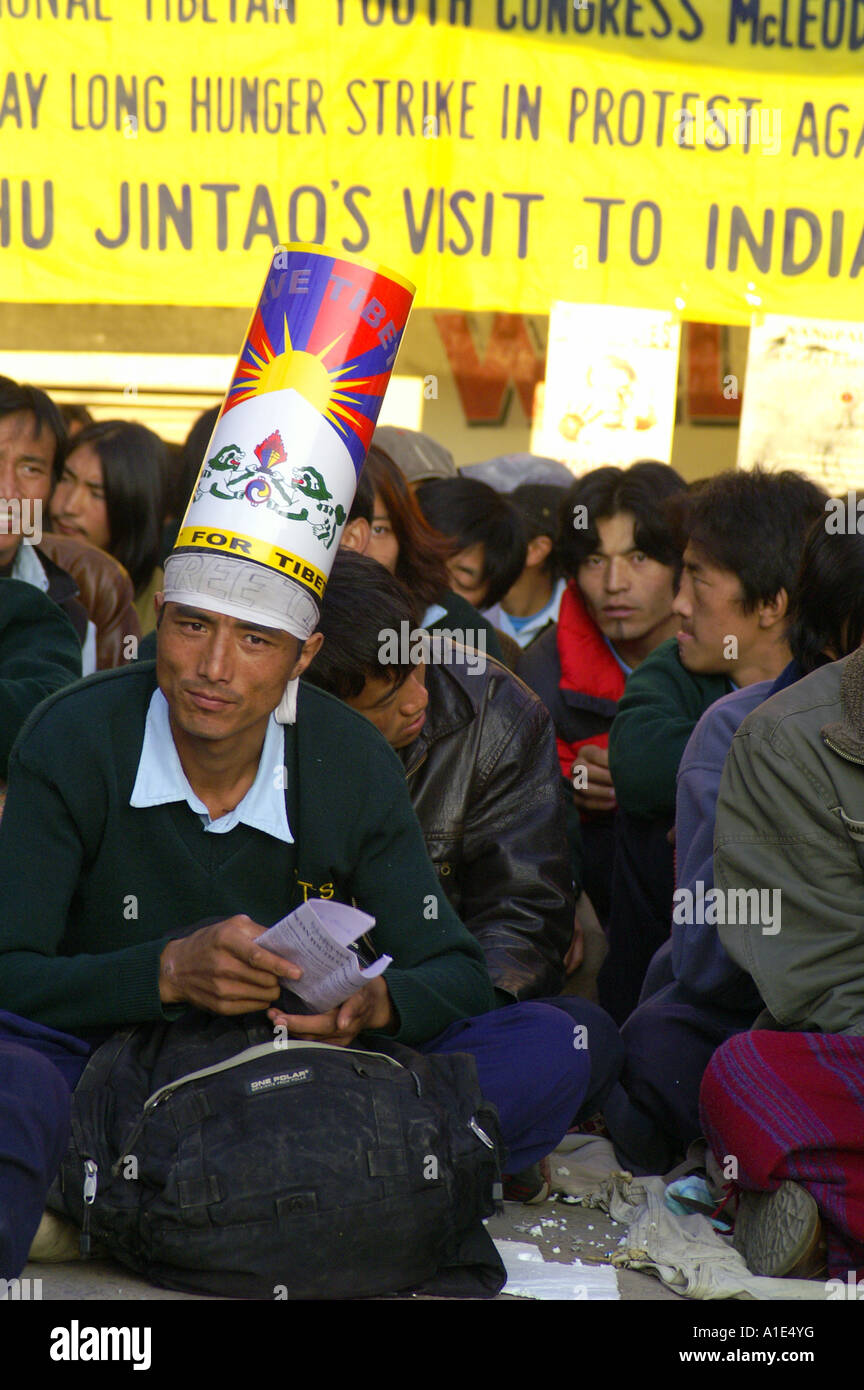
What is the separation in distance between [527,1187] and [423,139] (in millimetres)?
3493

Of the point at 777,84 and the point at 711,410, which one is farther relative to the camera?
the point at 711,410

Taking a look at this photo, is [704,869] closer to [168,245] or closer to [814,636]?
[814,636]

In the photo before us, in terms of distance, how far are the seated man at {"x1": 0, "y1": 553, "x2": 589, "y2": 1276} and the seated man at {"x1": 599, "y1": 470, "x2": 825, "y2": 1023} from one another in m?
1.13

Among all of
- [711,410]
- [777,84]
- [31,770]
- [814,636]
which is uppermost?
[777,84]

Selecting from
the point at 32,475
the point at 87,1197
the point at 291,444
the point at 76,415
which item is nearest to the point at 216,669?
the point at 291,444

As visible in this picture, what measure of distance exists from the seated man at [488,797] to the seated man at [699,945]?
124 millimetres

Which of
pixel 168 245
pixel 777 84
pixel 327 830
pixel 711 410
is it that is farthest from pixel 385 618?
pixel 711 410

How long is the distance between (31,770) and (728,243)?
3.49 metres

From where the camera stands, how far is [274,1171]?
8.37ft

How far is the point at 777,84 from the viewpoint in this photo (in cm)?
535

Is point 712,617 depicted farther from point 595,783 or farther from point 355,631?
point 355,631

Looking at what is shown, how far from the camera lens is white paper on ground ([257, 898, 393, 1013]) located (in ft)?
8.26

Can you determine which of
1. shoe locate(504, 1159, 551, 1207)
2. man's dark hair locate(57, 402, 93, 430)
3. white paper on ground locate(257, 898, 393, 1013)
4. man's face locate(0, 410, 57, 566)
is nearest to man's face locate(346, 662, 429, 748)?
white paper on ground locate(257, 898, 393, 1013)
